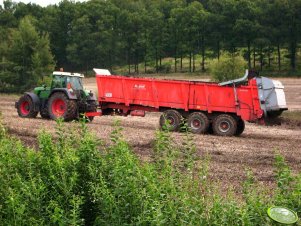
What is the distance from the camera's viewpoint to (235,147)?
50.5 ft

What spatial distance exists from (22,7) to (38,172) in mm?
104709

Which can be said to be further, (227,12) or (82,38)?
(82,38)

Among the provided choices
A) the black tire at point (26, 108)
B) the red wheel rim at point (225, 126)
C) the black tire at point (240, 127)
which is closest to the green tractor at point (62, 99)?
the black tire at point (26, 108)

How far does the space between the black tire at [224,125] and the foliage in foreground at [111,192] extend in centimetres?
1109

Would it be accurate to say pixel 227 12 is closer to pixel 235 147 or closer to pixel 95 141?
pixel 235 147

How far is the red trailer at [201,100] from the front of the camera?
58.4 ft

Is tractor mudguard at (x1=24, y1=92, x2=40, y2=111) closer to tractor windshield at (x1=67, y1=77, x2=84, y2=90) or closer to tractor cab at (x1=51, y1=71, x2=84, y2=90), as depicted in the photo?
tractor cab at (x1=51, y1=71, x2=84, y2=90)

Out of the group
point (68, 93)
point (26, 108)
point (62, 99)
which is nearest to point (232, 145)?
point (68, 93)

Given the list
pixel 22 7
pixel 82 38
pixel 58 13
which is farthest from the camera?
pixel 22 7

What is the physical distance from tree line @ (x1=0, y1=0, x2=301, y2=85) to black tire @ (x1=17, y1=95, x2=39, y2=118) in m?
47.8

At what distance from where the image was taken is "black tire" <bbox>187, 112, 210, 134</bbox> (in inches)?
723

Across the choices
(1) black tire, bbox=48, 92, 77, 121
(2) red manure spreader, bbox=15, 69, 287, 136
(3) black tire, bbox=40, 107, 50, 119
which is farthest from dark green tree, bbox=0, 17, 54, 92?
(1) black tire, bbox=48, 92, 77, 121

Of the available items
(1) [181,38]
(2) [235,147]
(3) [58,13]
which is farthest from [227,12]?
(2) [235,147]

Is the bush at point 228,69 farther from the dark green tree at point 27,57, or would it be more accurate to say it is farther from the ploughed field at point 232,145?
the ploughed field at point 232,145
